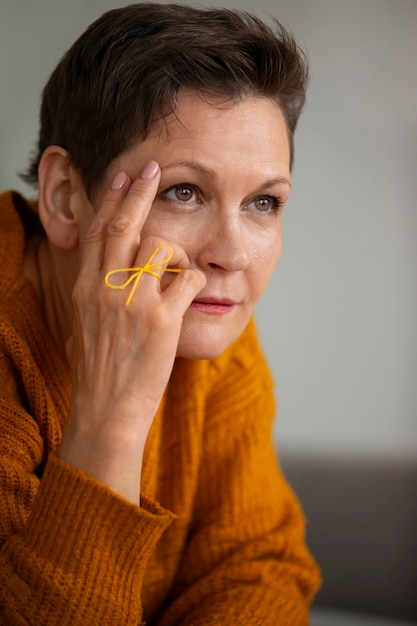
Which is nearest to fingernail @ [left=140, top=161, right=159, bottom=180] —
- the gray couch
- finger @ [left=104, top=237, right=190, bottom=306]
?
finger @ [left=104, top=237, right=190, bottom=306]

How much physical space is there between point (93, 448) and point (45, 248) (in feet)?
1.75

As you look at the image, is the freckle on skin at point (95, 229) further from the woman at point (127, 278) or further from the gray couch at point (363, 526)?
the gray couch at point (363, 526)

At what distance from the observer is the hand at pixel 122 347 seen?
46.9 inches

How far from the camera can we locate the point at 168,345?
1.22 meters

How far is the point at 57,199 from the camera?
1.41 metres

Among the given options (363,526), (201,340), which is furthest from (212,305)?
(363,526)

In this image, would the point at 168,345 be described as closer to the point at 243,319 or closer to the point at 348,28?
the point at 243,319

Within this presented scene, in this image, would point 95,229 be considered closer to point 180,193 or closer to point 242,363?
point 180,193

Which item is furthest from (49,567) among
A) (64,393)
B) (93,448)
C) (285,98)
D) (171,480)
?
(285,98)

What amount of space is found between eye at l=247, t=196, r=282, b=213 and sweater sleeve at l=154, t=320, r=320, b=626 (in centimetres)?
44

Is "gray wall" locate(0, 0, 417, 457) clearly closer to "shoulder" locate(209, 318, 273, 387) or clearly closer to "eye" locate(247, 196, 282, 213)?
"shoulder" locate(209, 318, 273, 387)

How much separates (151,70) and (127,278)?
36cm

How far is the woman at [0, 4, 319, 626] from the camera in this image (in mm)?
1172

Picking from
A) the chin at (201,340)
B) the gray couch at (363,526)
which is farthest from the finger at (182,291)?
the gray couch at (363,526)
